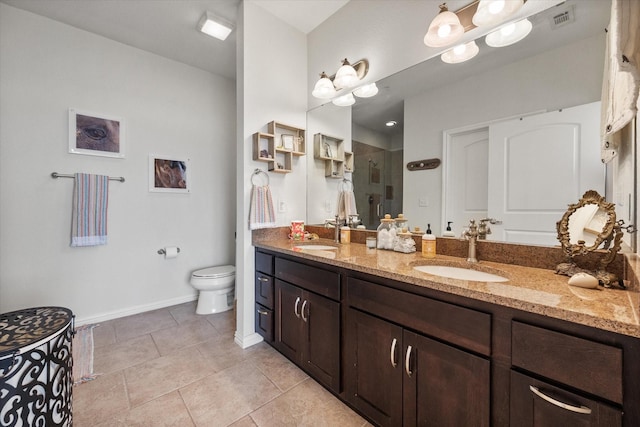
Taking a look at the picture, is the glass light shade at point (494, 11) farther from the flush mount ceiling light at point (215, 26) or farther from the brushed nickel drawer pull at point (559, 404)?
the flush mount ceiling light at point (215, 26)

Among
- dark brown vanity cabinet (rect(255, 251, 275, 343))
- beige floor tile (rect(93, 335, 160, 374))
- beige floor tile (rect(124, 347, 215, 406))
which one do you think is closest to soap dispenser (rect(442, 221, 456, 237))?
dark brown vanity cabinet (rect(255, 251, 275, 343))

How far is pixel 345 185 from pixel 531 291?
62.1 inches

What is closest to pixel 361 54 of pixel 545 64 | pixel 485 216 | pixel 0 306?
pixel 545 64

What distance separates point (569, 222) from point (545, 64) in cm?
77

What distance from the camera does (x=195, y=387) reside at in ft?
5.34

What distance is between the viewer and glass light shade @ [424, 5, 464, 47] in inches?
56.8

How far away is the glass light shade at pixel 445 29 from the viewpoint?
1.44 metres

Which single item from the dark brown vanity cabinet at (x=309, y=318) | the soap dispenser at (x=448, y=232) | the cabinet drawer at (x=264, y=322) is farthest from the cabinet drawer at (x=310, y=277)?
the soap dispenser at (x=448, y=232)

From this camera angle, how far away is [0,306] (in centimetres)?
210

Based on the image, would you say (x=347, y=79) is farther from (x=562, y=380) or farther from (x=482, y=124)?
(x=562, y=380)

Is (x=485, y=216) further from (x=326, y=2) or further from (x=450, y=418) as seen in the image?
(x=326, y=2)

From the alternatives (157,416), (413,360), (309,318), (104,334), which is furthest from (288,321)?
(104,334)

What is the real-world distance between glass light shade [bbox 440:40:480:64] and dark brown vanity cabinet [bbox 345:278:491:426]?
1.42 metres

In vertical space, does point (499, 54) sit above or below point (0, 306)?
above
